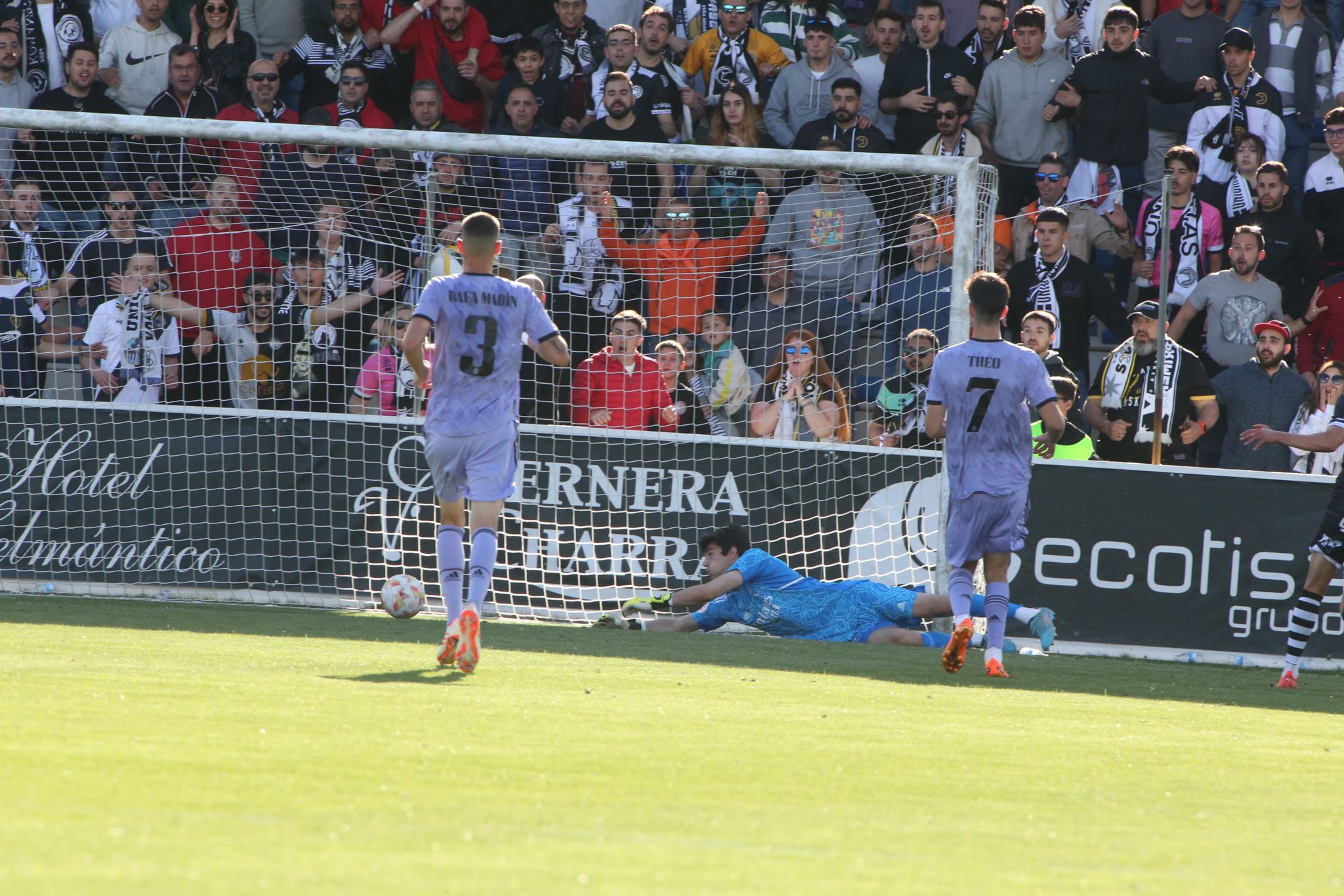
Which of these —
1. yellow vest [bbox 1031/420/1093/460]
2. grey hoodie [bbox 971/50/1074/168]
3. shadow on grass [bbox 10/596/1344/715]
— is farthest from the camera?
grey hoodie [bbox 971/50/1074/168]

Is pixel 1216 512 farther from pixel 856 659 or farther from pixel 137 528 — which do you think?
pixel 137 528

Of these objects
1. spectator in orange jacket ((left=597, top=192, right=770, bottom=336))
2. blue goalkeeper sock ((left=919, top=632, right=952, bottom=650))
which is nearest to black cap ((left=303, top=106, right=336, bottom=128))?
spectator in orange jacket ((left=597, top=192, right=770, bottom=336))

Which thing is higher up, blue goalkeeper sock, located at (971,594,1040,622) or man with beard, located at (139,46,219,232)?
man with beard, located at (139,46,219,232)

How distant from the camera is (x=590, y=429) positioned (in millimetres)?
11398

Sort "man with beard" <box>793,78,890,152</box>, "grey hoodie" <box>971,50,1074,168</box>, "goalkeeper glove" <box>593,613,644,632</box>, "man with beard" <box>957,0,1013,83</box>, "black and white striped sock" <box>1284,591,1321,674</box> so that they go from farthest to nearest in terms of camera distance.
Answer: "man with beard" <box>957,0,1013,83</box>
"grey hoodie" <box>971,50,1074,168</box>
"man with beard" <box>793,78,890,152</box>
"goalkeeper glove" <box>593,613,644,632</box>
"black and white striped sock" <box>1284,591,1321,674</box>

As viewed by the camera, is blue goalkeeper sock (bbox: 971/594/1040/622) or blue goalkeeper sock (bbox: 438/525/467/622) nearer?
blue goalkeeper sock (bbox: 438/525/467/622)

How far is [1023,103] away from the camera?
13766 millimetres

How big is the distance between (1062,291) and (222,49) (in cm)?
784

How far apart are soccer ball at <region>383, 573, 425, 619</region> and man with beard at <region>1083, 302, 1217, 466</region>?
216 inches

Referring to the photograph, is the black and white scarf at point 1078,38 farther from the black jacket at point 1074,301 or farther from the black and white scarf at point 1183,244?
the black jacket at point 1074,301

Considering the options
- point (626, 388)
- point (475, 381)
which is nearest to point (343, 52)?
point (626, 388)

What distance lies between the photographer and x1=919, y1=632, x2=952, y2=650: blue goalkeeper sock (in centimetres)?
1028

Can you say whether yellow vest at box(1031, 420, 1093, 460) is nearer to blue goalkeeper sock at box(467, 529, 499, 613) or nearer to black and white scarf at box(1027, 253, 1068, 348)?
black and white scarf at box(1027, 253, 1068, 348)

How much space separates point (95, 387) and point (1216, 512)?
333 inches
